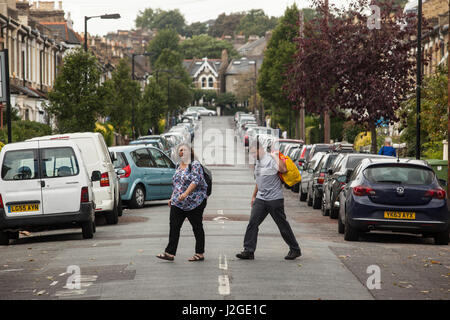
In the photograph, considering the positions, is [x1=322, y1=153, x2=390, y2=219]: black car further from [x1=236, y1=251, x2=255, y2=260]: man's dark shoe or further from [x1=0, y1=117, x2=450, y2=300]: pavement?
[x1=236, y1=251, x2=255, y2=260]: man's dark shoe

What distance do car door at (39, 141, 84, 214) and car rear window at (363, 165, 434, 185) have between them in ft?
17.5

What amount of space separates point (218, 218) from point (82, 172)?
5099 mm

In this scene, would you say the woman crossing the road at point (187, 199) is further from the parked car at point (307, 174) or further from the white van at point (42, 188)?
the parked car at point (307, 174)

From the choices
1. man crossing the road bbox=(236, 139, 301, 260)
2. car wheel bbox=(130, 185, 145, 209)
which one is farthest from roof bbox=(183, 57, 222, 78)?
man crossing the road bbox=(236, 139, 301, 260)

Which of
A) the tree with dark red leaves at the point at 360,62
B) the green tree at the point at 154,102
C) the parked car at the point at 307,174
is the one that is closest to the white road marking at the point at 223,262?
the parked car at the point at 307,174

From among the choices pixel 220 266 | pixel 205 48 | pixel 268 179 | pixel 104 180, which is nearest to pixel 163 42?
pixel 205 48

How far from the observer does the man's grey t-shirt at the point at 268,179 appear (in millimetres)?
13641

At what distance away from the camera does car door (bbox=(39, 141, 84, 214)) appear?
55.5 feet

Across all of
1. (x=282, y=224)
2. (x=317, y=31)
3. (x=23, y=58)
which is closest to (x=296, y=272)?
(x=282, y=224)

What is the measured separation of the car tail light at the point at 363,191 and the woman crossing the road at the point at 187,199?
4028 mm

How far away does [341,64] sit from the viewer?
3494 cm

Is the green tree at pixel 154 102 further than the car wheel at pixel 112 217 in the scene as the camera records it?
Yes

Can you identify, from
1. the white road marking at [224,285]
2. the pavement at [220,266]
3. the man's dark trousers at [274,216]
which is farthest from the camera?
the man's dark trousers at [274,216]

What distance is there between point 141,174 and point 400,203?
1011 cm
